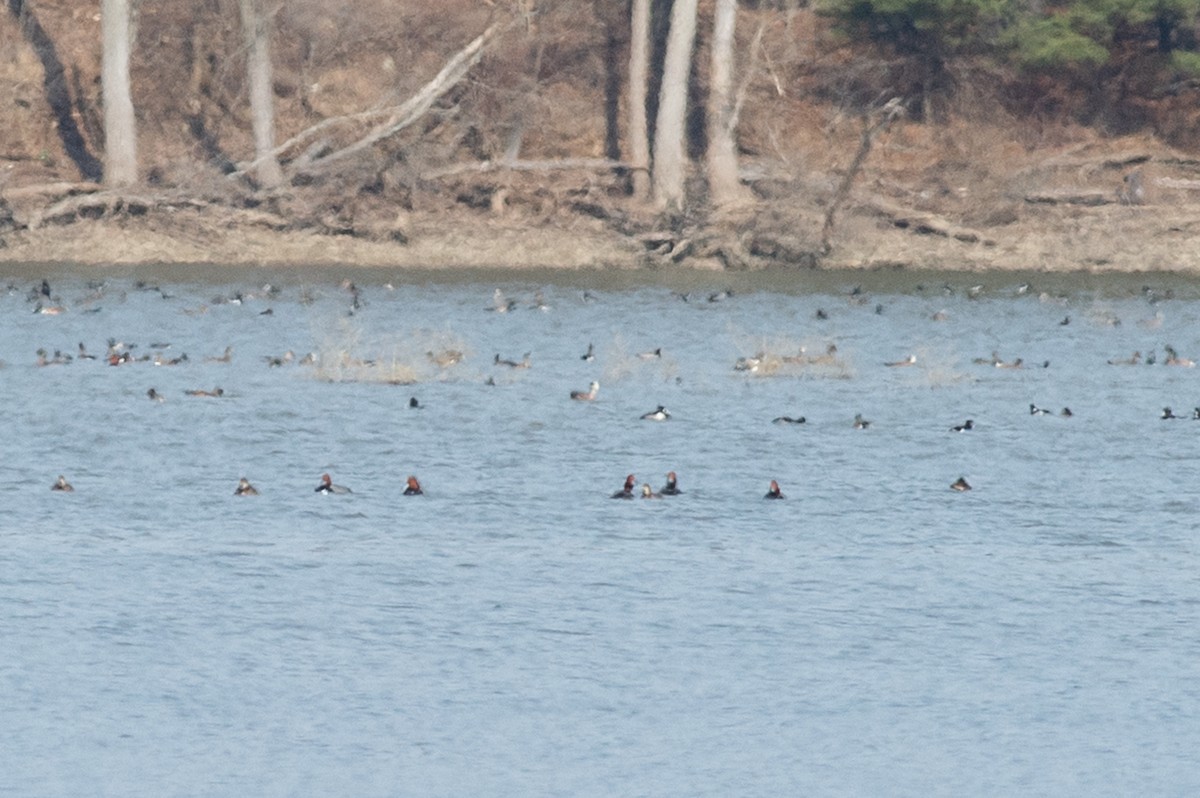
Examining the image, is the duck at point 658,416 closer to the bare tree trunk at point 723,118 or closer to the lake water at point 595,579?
the lake water at point 595,579

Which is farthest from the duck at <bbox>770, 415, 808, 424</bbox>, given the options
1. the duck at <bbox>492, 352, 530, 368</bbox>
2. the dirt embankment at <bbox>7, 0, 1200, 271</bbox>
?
the dirt embankment at <bbox>7, 0, 1200, 271</bbox>

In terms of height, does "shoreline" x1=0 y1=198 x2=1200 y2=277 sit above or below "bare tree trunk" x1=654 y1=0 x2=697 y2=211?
below

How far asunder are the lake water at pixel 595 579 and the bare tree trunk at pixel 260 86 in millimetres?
16577

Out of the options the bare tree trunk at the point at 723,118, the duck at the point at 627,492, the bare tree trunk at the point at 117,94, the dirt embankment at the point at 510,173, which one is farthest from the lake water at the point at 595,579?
the bare tree trunk at the point at 723,118

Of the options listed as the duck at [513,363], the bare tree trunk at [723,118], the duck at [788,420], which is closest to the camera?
the duck at [788,420]

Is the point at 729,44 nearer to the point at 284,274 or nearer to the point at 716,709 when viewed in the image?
the point at 284,274

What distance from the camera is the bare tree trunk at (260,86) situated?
49281 millimetres

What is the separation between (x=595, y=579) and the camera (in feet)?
55.6

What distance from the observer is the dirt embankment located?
4769cm

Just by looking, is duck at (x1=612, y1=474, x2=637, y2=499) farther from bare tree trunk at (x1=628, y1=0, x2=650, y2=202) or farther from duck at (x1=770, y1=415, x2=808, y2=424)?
bare tree trunk at (x1=628, y1=0, x2=650, y2=202)

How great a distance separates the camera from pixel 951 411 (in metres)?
27.4

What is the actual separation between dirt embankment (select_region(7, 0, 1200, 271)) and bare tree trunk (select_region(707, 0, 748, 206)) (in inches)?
28.1

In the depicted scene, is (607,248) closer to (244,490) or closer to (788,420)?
(788,420)

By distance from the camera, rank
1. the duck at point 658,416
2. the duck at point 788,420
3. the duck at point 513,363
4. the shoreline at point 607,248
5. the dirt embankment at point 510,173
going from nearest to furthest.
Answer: the duck at point 788,420, the duck at point 658,416, the duck at point 513,363, the shoreline at point 607,248, the dirt embankment at point 510,173
